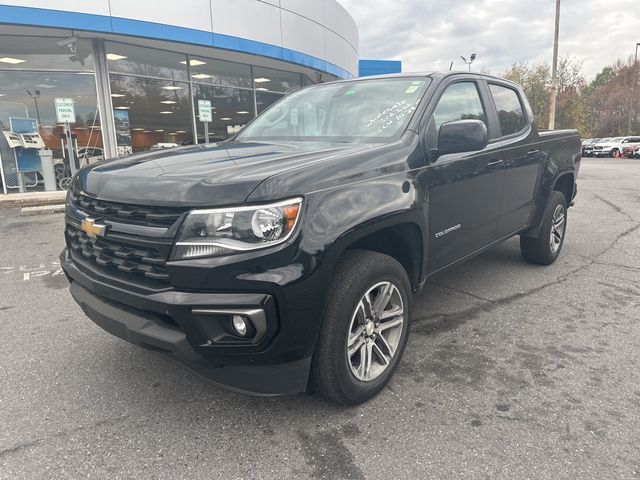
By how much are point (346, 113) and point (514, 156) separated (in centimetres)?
160

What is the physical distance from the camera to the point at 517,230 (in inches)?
177

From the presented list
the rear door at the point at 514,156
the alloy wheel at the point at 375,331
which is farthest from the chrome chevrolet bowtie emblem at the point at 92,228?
the rear door at the point at 514,156

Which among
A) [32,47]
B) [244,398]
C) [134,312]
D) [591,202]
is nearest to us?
[134,312]

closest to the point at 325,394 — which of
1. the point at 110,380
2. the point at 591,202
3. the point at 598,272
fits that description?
the point at 110,380

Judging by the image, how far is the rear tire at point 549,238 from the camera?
492 centimetres

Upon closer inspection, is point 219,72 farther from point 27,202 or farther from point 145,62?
point 27,202

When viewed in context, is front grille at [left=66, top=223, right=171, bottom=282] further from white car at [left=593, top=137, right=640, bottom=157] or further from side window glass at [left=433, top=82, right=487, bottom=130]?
white car at [left=593, top=137, right=640, bottom=157]

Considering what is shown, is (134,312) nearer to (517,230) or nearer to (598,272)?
(517,230)

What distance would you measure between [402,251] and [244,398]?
4.22ft

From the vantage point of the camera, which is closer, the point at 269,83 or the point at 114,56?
the point at 114,56

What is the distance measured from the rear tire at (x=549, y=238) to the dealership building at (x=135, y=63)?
8.65 meters

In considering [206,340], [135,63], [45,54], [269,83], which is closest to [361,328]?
[206,340]

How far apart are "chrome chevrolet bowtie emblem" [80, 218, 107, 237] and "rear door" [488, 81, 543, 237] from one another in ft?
9.69

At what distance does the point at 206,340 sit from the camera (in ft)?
7.02
